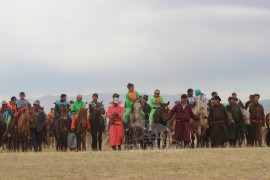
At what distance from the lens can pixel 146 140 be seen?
2800cm

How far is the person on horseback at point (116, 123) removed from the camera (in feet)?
89.8

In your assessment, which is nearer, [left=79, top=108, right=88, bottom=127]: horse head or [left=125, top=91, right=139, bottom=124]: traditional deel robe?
[left=79, top=108, right=88, bottom=127]: horse head

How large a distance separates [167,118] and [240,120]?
3.62 m

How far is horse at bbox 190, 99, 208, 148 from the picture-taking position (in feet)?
92.8

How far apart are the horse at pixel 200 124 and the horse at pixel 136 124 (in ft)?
6.96

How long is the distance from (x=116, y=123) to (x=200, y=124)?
3478 mm

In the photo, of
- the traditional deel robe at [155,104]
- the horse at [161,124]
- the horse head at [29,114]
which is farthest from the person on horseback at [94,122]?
the horse head at [29,114]

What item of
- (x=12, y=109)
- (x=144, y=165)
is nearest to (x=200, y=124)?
(x=12, y=109)

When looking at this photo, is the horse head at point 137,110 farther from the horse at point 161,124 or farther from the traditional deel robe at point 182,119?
the traditional deel robe at point 182,119

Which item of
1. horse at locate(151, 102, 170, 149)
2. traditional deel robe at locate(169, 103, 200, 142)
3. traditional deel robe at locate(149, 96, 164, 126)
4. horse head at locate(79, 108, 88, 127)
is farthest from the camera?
traditional deel robe at locate(149, 96, 164, 126)

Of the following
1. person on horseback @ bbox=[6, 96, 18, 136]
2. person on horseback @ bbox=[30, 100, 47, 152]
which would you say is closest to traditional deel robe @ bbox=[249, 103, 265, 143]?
person on horseback @ bbox=[30, 100, 47, 152]

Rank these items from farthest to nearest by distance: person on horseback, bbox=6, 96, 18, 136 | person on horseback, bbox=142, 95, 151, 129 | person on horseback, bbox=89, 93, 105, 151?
person on horseback, bbox=6, 96, 18, 136
person on horseback, bbox=89, 93, 105, 151
person on horseback, bbox=142, 95, 151, 129

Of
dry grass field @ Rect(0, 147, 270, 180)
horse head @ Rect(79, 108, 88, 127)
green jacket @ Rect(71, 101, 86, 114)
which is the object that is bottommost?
dry grass field @ Rect(0, 147, 270, 180)

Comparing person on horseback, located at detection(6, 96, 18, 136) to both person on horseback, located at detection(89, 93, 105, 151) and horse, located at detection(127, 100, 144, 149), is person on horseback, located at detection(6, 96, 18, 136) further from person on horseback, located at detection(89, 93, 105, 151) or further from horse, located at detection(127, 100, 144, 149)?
horse, located at detection(127, 100, 144, 149)
